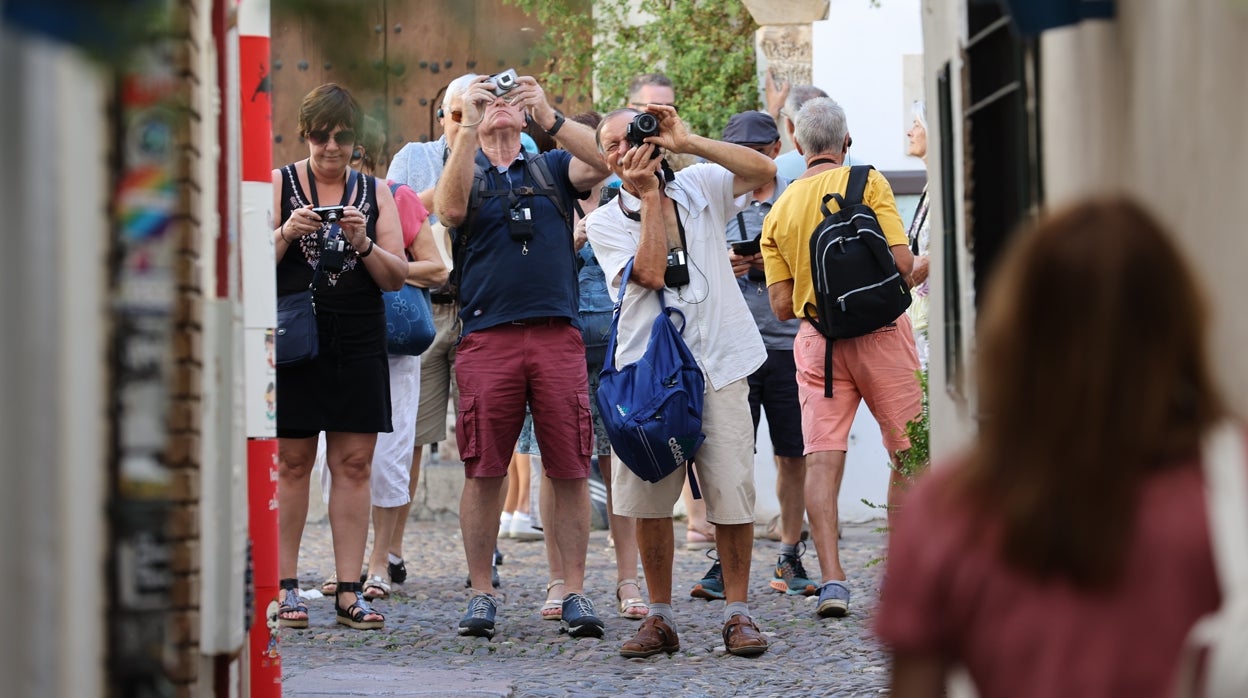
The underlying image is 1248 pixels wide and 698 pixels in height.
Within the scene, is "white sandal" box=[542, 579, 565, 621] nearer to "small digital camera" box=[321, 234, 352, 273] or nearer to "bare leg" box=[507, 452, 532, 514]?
"small digital camera" box=[321, 234, 352, 273]

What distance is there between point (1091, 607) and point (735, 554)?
160 inches

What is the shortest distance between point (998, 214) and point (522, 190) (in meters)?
2.89

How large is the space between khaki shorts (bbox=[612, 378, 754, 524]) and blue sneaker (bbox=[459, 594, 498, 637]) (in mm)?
806

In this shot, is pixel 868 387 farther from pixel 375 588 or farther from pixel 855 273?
pixel 375 588

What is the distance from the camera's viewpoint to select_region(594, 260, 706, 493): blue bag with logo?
5883 millimetres

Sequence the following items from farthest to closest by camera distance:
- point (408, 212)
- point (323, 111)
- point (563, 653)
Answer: point (408, 212) → point (323, 111) → point (563, 653)

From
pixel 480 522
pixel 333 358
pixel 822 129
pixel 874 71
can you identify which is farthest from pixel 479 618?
pixel 874 71

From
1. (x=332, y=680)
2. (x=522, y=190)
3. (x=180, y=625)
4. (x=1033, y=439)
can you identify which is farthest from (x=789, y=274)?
(x=1033, y=439)

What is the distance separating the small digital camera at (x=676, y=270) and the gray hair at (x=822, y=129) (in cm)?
126

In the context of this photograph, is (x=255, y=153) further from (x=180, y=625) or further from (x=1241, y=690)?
(x=1241, y=690)

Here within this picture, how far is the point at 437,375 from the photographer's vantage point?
323 inches

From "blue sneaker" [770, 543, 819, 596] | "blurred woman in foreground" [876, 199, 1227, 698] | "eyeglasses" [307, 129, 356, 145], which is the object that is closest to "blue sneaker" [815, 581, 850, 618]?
"blue sneaker" [770, 543, 819, 596]

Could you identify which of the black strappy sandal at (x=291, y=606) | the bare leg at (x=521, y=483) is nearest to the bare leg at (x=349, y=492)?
the black strappy sandal at (x=291, y=606)

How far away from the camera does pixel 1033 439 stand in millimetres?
2158
